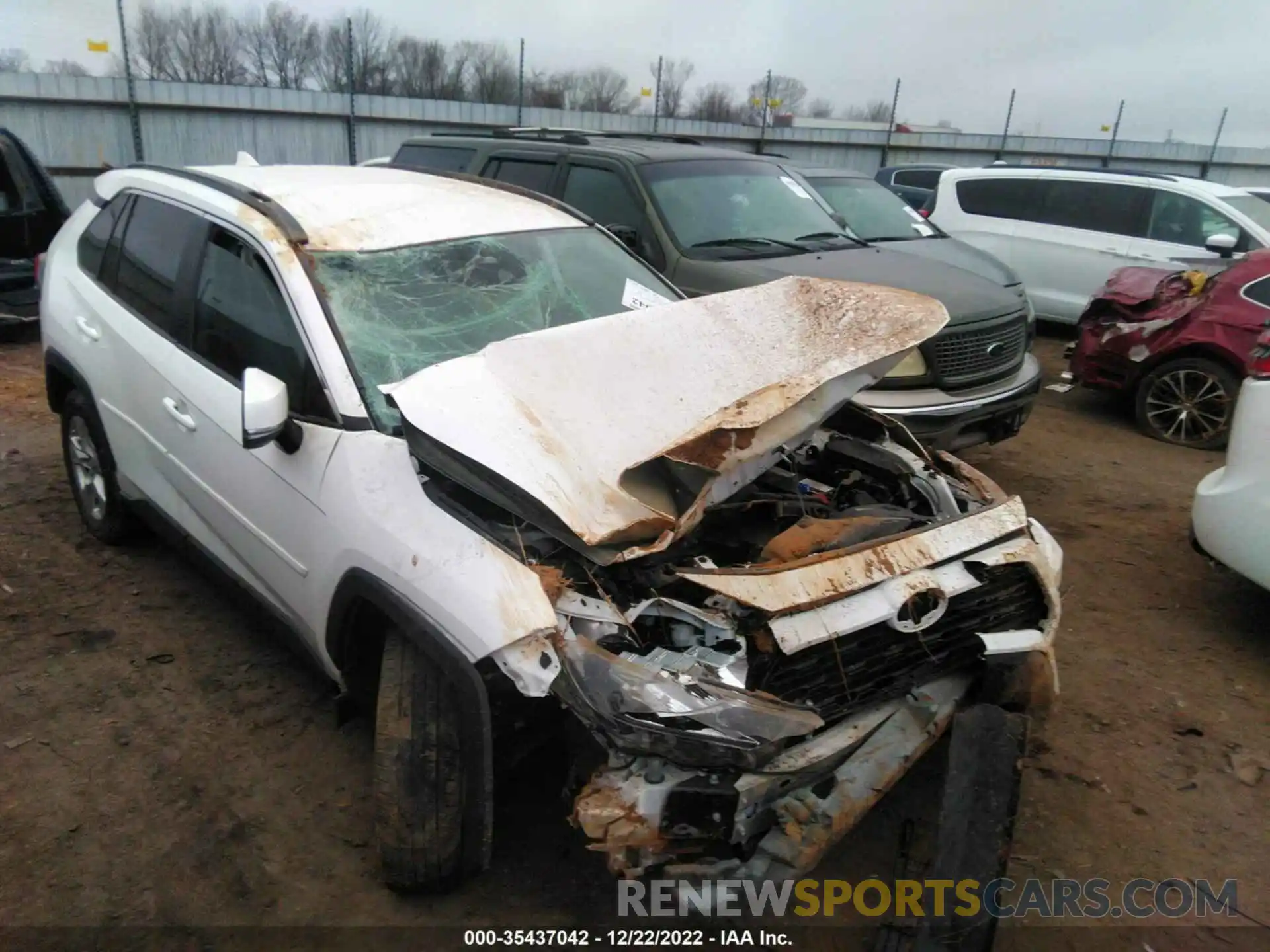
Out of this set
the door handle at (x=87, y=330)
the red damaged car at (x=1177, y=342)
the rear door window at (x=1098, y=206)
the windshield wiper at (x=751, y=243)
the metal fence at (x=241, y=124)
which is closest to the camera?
the door handle at (x=87, y=330)

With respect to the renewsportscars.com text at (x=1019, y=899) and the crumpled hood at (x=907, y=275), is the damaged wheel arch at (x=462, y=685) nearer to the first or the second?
the renewsportscars.com text at (x=1019, y=899)

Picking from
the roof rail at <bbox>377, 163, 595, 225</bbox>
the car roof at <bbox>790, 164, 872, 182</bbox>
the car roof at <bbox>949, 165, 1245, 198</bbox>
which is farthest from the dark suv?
the car roof at <bbox>949, 165, 1245, 198</bbox>

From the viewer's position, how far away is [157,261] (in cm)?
352

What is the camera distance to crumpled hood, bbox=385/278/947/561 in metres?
2.26

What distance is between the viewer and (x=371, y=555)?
7.98 feet

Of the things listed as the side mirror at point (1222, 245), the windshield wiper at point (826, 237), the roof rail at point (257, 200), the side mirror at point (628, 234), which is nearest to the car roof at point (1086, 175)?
the side mirror at point (1222, 245)

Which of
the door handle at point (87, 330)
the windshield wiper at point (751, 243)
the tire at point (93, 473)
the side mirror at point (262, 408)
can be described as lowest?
the tire at point (93, 473)

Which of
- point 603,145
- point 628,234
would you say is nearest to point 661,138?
point 603,145

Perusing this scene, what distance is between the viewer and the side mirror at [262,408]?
8.13 feet

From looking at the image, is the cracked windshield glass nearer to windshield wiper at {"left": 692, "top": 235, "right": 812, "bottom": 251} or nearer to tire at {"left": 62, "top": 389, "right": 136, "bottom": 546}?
windshield wiper at {"left": 692, "top": 235, "right": 812, "bottom": 251}

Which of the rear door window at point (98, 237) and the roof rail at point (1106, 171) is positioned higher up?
the roof rail at point (1106, 171)

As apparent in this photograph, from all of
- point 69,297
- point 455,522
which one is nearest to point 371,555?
point 455,522

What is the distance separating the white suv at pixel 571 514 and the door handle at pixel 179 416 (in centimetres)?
4

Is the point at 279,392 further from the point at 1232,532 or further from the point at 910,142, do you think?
the point at 910,142
